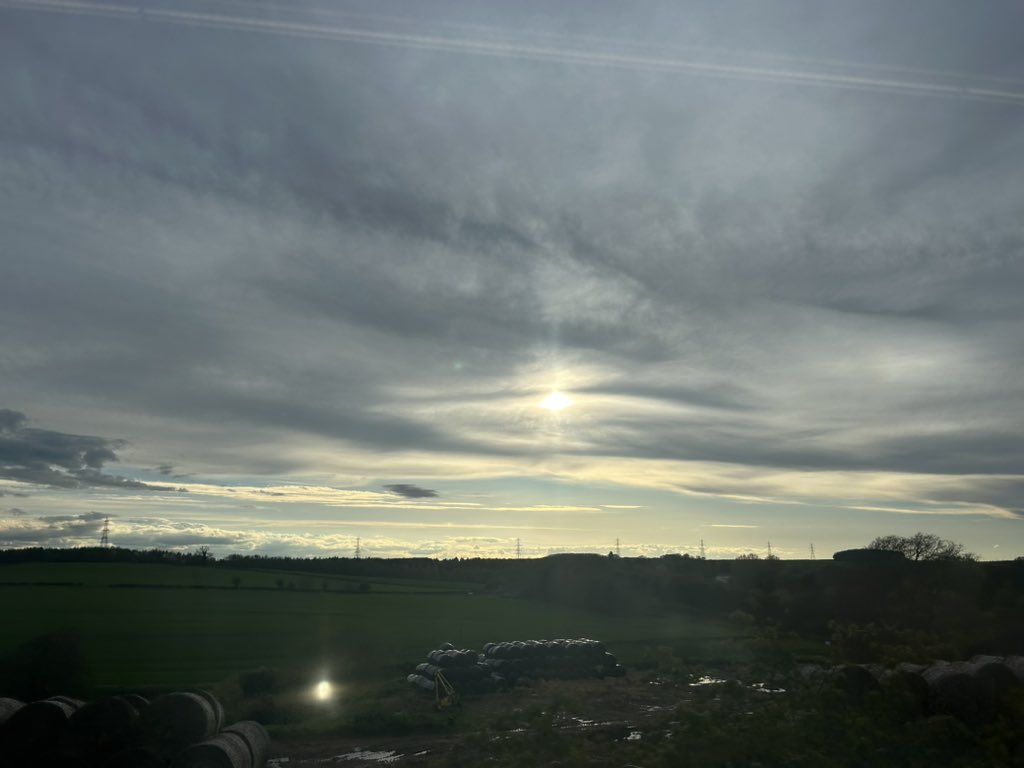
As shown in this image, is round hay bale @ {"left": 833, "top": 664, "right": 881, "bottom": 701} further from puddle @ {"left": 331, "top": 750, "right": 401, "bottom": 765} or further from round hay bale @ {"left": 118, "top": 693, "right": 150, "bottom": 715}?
round hay bale @ {"left": 118, "top": 693, "right": 150, "bottom": 715}

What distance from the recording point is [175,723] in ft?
52.5

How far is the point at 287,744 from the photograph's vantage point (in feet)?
69.4

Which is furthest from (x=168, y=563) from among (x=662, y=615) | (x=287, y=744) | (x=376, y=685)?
(x=287, y=744)

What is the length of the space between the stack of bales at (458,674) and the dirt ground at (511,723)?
0.74 meters

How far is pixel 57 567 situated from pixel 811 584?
94.3m

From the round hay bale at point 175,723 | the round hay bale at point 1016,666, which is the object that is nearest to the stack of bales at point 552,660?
the round hay bale at point 1016,666

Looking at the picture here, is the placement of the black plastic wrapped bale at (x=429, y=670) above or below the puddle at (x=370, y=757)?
above

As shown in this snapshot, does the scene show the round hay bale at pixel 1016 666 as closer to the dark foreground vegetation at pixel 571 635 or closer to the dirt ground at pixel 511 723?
the dark foreground vegetation at pixel 571 635

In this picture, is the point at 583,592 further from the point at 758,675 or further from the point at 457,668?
the point at 758,675

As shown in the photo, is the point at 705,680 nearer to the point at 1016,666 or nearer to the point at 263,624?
the point at 1016,666

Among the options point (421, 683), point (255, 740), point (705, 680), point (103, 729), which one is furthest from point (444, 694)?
point (103, 729)

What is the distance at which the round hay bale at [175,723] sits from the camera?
15.7m

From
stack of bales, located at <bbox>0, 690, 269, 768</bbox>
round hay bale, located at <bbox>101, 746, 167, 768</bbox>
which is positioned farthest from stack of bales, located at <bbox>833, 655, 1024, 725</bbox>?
round hay bale, located at <bbox>101, 746, 167, 768</bbox>

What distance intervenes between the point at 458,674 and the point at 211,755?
18595 millimetres
